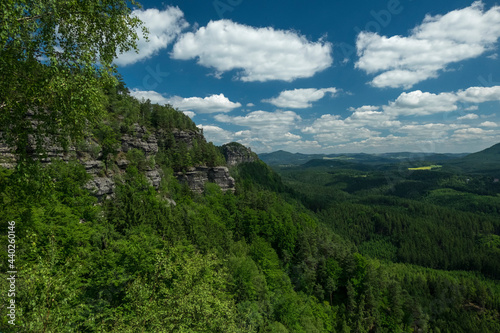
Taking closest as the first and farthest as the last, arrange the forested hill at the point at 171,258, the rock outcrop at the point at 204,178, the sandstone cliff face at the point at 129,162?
the forested hill at the point at 171,258 < the sandstone cliff face at the point at 129,162 < the rock outcrop at the point at 204,178

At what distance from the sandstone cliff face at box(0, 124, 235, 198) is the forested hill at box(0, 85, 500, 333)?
1.29 feet

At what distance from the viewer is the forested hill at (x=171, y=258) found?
44.1ft

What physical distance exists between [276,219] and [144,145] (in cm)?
4085

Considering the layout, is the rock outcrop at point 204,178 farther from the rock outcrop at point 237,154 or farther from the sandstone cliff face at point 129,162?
the rock outcrop at point 237,154

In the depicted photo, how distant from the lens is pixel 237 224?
6488 centimetres

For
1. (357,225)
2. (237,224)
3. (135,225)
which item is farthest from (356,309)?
(357,225)

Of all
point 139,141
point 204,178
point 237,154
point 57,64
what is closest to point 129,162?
point 139,141

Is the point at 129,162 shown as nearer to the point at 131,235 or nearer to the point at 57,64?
the point at 131,235

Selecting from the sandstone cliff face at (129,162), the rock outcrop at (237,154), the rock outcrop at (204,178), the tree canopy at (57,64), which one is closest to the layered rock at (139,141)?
the sandstone cliff face at (129,162)

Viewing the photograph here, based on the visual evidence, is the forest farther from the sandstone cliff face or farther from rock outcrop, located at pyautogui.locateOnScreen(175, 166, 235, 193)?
rock outcrop, located at pyautogui.locateOnScreen(175, 166, 235, 193)

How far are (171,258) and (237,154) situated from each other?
532ft

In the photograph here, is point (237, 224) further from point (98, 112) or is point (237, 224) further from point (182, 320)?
point (98, 112)

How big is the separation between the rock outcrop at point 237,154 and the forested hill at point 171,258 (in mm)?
88630

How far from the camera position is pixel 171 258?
2866cm
